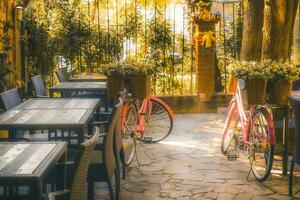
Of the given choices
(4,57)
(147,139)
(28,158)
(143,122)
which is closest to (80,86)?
(143,122)

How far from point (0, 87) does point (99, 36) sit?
10.3 ft

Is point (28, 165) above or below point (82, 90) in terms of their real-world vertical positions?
below

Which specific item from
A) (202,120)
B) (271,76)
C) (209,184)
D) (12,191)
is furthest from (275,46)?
(12,191)

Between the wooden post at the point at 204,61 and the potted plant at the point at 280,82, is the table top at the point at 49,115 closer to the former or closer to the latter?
the potted plant at the point at 280,82

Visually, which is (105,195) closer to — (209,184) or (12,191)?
(209,184)

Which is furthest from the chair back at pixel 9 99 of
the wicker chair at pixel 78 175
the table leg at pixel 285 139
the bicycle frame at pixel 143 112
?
the table leg at pixel 285 139

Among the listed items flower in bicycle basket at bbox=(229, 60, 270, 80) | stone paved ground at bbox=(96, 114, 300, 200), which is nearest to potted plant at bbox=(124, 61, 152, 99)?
stone paved ground at bbox=(96, 114, 300, 200)

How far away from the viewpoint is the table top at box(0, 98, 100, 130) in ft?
15.6

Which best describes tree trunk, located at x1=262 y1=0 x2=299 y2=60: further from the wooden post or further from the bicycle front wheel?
the wooden post

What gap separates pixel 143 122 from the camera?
8.11 m

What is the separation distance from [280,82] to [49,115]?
2686 mm

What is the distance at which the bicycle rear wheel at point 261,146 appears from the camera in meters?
6.20

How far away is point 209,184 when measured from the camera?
6324mm

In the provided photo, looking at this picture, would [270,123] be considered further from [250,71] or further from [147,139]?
[147,139]
